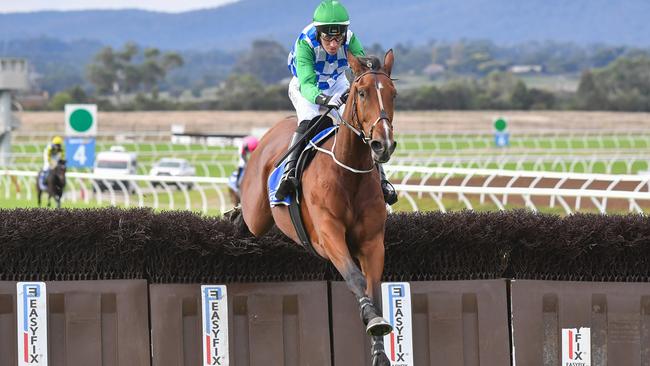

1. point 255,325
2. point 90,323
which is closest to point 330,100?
point 255,325

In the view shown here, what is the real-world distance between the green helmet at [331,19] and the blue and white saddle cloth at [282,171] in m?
0.48

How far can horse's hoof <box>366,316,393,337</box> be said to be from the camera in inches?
211

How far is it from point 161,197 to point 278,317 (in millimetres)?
18811

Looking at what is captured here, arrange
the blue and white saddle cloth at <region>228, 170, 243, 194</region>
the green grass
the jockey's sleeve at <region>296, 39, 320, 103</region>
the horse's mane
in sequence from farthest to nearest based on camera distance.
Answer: the green grass, the blue and white saddle cloth at <region>228, 170, 243, 194</region>, the jockey's sleeve at <region>296, 39, 320, 103</region>, the horse's mane

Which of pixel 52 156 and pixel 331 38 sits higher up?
pixel 52 156

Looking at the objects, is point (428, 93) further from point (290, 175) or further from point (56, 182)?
point (290, 175)

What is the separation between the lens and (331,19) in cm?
621

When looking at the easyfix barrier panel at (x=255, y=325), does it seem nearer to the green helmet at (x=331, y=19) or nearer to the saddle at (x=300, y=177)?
the saddle at (x=300, y=177)

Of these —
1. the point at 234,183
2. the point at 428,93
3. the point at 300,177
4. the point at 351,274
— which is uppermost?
the point at 428,93

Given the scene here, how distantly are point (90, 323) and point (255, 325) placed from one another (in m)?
0.78

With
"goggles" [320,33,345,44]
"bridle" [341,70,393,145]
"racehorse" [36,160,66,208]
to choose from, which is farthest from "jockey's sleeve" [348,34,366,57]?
"racehorse" [36,160,66,208]

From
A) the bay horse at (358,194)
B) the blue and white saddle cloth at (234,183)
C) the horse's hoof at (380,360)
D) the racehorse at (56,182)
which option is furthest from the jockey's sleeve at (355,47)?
the racehorse at (56,182)

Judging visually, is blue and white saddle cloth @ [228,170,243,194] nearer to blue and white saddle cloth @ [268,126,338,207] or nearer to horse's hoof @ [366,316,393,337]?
blue and white saddle cloth @ [268,126,338,207]

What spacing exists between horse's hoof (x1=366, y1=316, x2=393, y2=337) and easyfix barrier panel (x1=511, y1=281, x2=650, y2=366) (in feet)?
2.85
